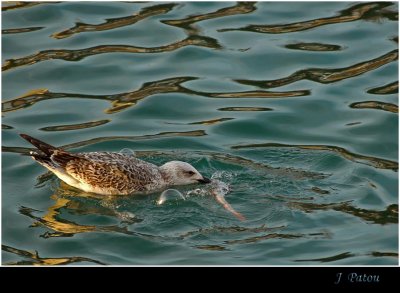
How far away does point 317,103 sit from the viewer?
13.0 metres

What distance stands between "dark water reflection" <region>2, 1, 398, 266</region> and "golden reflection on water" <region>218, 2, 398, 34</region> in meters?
0.02

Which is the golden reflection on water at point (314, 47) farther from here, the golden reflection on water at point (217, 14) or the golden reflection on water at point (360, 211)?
the golden reflection on water at point (360, 211)

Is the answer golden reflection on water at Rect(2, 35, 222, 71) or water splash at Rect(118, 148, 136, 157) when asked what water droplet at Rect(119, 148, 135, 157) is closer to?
water splash at Rect(118, 148, 136, 157)

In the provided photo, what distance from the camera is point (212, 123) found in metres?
12.5

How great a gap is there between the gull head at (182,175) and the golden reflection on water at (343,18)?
13.8 ft

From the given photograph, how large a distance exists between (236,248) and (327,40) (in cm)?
582

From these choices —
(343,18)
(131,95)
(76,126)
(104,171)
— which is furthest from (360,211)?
(343,18)

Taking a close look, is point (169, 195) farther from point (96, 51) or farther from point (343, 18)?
point (343, 18)

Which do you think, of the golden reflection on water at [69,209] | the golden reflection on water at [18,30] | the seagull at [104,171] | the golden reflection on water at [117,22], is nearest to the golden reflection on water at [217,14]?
the golden reflection on water at [117,22]

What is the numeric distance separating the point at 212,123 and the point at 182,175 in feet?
5.07

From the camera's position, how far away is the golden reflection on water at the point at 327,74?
13562 millimetres
